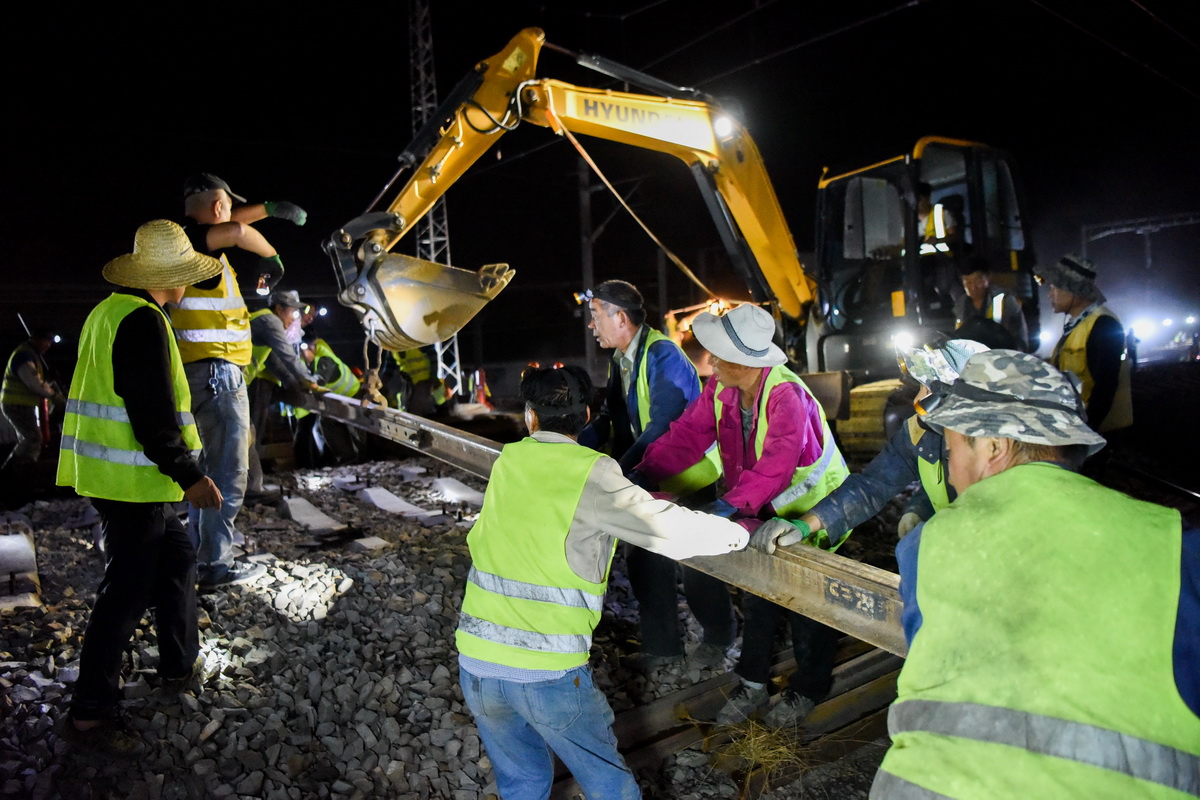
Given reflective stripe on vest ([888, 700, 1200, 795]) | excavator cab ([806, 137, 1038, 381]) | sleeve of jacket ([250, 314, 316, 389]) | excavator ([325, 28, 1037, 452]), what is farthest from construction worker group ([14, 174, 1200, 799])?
excavator cab ([806, 137, 1038, 381])

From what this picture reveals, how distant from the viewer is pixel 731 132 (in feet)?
22.5

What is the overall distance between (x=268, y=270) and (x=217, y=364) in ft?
3.03

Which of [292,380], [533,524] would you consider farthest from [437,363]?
[533,524]

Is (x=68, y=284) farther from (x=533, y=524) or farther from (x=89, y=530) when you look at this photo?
(x=533, y=524)

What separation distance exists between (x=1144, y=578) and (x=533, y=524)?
1.35 metres

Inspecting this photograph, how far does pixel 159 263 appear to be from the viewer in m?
3.40

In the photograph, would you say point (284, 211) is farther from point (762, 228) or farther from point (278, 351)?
point (762, 228)

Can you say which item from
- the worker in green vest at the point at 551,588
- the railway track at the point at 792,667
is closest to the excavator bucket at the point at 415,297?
the railway track at the point at 792,667

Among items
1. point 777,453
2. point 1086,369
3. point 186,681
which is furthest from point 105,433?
point 1086,369

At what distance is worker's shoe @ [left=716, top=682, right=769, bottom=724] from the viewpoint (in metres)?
3.35

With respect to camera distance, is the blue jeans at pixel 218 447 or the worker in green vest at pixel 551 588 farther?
the blue jeans at pixel 218 447

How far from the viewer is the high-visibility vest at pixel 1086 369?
15.8 ft

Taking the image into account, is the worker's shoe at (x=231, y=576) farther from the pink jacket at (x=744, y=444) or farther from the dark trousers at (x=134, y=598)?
the pink jacket at (x=744, y=444)

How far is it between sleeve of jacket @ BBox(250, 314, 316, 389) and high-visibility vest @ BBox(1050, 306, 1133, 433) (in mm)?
5990
